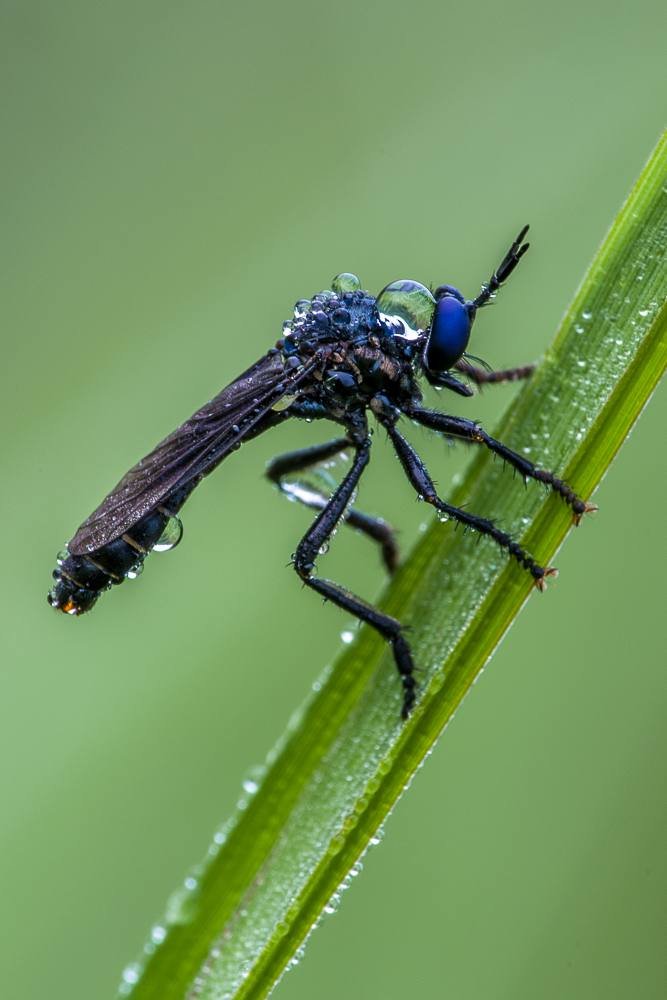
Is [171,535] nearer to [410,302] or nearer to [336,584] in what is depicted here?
[336,584]

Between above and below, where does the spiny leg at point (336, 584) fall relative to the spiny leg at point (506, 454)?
below

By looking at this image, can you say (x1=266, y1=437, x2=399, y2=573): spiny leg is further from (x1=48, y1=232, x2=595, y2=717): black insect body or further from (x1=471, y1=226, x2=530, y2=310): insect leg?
(x1=471, y1=226, x2=530, y2=310): insect leg

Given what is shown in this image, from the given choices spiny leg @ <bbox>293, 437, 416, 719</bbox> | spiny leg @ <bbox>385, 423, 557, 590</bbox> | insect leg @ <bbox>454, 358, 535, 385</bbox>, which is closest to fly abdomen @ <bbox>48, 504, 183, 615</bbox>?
spiny leg @ <bbox>293, 437, 416, 719</bbox>

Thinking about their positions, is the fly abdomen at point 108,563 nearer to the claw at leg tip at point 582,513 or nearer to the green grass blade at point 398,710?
the green grass blade at point 398,710

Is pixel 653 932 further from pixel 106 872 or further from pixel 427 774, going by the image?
pixel 106 872

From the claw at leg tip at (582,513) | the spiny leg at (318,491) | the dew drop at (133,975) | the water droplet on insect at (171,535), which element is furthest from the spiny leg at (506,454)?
the dew drop at (133,975)

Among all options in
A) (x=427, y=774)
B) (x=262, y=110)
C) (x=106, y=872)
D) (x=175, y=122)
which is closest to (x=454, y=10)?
(x=262, y=110)

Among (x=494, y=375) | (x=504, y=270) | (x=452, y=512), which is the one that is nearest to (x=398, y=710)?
(x=452, y=512)
